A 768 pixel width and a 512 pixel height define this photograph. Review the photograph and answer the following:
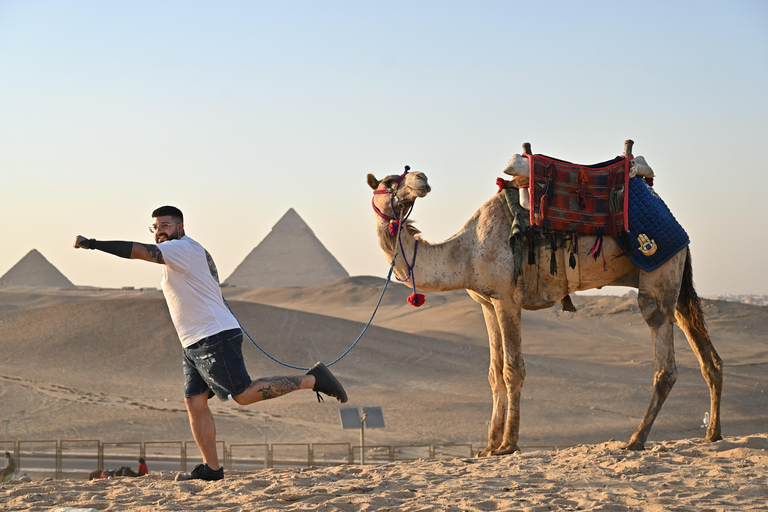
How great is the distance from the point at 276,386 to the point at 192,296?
774 millimetres

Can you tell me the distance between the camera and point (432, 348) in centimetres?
4150

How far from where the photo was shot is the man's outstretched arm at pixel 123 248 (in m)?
4.62

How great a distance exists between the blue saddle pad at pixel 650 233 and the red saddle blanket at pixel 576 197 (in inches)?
5.1

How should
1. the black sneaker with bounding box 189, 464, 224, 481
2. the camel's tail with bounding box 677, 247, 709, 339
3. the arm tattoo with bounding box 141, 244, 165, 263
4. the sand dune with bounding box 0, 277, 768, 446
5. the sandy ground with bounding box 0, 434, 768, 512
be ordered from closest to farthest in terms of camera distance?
the sandy ground with bounding box 0, 434, 768, 512 → the arm tattoo with bounding box 141, 244, 165, 263 → the black sneaker with bounding box 189, 464, 224, 481 → the camel's tail with bounding box 677, 247, 709, 339 → the sand dune with bounding box 0, 277, 768, 446

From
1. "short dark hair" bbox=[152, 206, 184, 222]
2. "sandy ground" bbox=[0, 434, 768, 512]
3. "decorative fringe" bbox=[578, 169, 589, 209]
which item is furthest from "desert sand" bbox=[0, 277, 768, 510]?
"decorative fringe" bbox=[578, 169, 589, 209]

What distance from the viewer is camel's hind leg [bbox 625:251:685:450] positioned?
7035 millimetres

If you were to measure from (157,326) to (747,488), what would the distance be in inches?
1481

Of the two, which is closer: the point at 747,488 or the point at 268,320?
the point at 747,488

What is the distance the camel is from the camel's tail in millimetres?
265

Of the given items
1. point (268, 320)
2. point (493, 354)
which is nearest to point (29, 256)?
point (268, 320)

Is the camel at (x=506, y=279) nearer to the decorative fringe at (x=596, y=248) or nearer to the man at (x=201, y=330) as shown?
the decorative fringe at (x=596, y=248)

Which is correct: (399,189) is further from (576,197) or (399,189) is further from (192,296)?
(192,296)

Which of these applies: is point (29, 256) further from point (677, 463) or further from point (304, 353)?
point (677, 463)

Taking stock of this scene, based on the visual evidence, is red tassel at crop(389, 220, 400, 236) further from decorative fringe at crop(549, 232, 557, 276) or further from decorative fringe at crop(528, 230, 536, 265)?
decorative fringe at crop(549, 232, 557, 276)
